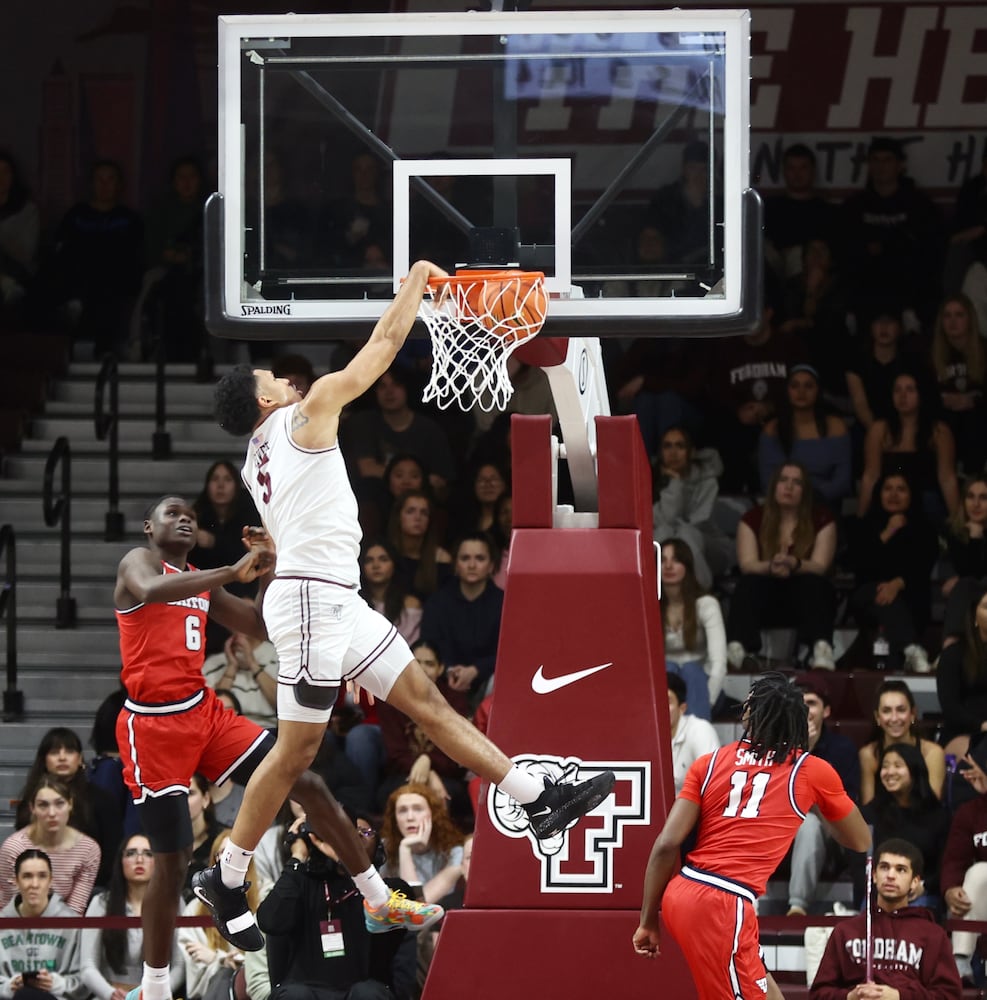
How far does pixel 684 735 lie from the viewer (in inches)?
430

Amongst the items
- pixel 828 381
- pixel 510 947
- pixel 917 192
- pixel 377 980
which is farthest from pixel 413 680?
pixel 917 192

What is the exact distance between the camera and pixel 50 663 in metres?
13.4

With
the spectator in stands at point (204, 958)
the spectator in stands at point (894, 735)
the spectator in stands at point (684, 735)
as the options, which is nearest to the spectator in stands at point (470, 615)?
the spectator in stands at point (684, 735)

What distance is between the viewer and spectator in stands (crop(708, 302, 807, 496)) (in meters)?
13.7

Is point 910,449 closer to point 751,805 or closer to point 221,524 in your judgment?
point 221,524

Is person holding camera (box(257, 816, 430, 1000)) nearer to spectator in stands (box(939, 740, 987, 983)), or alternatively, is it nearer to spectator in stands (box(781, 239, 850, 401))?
spectator in stands (box(939, 740, 987, 983))

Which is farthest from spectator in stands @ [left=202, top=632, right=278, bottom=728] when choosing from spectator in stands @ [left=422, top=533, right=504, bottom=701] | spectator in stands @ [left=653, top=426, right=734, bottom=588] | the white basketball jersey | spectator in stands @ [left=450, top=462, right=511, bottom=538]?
the white basketball jersey

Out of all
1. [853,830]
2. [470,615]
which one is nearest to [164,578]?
[853,830]

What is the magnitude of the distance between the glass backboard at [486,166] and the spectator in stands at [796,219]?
6.20 m

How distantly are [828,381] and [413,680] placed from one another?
282 inches

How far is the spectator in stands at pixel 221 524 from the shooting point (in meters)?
12.5

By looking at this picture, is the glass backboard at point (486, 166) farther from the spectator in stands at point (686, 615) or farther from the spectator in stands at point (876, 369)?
the spectator in stands at point (876, 369)

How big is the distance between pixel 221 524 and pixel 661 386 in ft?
10.1

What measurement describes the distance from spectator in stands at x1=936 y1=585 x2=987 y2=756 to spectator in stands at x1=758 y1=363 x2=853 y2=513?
6.11 ft
